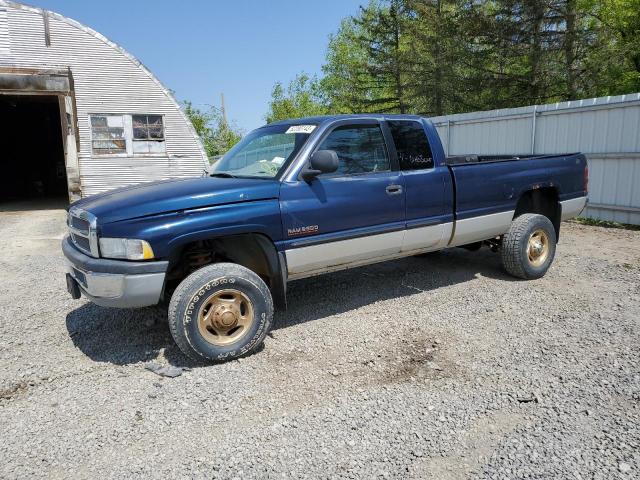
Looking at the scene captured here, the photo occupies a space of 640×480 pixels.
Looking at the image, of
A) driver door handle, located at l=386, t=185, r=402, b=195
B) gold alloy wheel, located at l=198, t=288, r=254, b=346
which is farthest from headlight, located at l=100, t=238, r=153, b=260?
driver door handle, located at l=386, t=185, r=402, b=195

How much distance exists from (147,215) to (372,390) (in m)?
2.10

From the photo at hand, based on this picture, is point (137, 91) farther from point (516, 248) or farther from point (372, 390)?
point (372, 390)

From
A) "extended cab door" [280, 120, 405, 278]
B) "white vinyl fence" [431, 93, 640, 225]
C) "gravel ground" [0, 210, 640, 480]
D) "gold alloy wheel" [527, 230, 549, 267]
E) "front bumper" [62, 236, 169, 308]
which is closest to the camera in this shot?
"gravel ground" [0, 210, 640, 480]

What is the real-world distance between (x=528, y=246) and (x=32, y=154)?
79.9 ft

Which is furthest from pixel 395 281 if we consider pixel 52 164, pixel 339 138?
pixel 52 164

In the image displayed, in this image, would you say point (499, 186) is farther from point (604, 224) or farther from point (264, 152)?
point (604, 224)

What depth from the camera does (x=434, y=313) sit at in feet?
16.1

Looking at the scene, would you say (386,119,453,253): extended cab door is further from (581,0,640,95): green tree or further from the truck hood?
(581,0,640,95): green tree

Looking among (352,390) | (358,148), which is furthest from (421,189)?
(352,390)

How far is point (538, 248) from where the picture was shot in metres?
6.00

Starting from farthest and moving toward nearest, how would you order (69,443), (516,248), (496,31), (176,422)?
(496,31)
(516,248)
(176,422)
(69,443)

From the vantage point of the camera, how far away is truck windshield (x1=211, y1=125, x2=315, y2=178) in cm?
440

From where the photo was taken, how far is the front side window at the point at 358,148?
4.54 meters

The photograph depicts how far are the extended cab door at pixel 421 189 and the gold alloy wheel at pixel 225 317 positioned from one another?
1820mm
